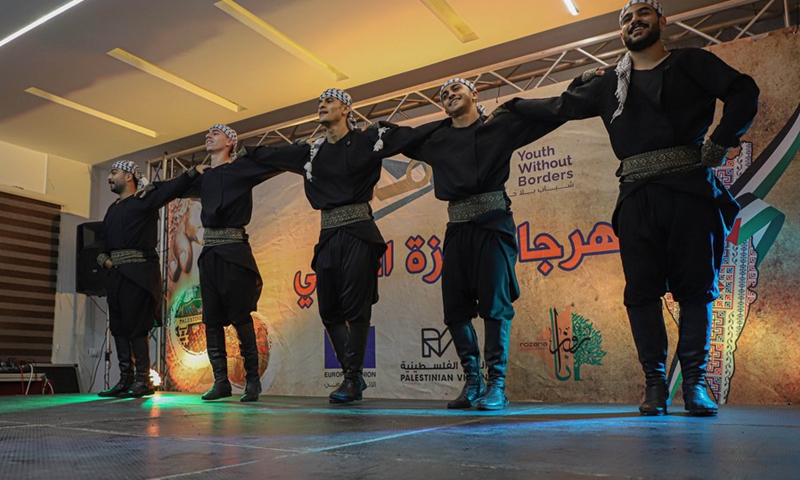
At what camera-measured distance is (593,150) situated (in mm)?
4383

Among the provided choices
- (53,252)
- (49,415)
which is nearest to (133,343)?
(49,415)

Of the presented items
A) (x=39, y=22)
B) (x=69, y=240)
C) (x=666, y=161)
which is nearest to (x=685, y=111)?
(x=666, y=161)

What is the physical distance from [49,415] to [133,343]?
174 cm

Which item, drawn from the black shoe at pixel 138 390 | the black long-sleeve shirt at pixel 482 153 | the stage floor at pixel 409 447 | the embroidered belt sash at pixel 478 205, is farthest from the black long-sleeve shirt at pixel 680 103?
the black shoe at pixel 138 390

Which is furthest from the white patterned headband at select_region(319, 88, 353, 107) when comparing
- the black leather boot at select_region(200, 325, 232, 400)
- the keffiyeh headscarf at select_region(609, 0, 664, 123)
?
the keffiyeh headscarf at select_region(609, 0, 664, 123)

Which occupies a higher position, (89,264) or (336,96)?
(336,96)

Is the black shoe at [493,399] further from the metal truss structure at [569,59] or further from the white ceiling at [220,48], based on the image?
the white ceiling at [220,48]

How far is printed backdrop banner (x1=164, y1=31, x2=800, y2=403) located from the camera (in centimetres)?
369

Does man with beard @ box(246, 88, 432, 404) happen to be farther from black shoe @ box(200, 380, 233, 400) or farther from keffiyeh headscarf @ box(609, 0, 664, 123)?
keffiyeh headscarf @ box(609, 0, 664, 123)

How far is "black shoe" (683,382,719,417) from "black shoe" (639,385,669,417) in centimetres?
8

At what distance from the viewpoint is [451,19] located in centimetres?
505

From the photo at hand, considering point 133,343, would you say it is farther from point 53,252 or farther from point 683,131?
point 53,252

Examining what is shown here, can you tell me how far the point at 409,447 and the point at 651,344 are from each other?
136cm

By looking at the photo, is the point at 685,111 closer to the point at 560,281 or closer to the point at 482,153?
the point at 482,153
